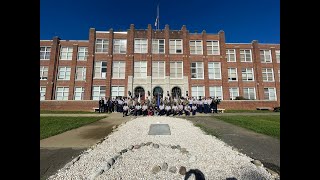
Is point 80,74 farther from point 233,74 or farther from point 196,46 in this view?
point 233,74

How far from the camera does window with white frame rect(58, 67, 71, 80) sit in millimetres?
36062

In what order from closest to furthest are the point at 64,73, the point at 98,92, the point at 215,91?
the point at 98,92 < the point at 215,91 < the point at 64,73

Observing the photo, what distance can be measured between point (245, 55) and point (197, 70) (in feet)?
37.7

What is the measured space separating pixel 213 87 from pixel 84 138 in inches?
1133

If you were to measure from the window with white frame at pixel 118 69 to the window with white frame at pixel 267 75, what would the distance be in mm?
26055

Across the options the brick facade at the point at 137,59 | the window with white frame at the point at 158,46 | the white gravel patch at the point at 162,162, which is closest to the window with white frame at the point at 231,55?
the brick facade at the point at 137,59

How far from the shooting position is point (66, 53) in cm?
3691

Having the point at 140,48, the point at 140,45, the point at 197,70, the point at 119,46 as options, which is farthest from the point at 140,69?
the point at 197,70

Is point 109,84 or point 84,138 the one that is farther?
point 109,84
